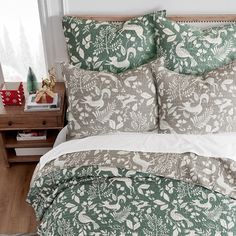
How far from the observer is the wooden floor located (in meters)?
2.03

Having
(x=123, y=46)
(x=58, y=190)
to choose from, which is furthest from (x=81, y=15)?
(x=58, y=190)

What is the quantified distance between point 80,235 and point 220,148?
2.65 ft

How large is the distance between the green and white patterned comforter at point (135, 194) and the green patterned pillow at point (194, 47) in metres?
0.56

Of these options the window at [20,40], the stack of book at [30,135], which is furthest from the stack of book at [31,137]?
the window at [20,40]

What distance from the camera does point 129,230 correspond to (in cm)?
138

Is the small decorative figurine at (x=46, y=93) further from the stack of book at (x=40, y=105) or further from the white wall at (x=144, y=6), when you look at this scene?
the white wall at (x=144, y=6)

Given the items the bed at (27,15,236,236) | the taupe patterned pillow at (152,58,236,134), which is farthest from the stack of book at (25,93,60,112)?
the taupe patterned pillow at (152,58,236,134)

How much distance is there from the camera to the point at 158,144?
1.72 m

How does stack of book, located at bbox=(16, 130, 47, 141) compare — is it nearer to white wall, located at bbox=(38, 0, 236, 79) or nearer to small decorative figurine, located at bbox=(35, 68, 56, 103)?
small decorative figurine, located at bbox=(35, 68, 56, 103)

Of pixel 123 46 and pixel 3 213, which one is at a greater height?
pixel 123 46

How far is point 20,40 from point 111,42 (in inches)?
27.8

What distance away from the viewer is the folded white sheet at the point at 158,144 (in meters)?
1.67

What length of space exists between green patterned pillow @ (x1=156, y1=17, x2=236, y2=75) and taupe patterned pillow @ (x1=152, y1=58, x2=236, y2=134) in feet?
0.30

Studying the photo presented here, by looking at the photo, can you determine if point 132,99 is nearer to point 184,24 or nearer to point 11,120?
point 184,24
